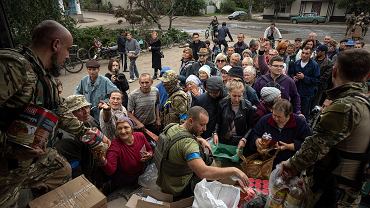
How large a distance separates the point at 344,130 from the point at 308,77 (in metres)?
3.91

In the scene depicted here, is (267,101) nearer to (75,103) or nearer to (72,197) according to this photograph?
(75,103)

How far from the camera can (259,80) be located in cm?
486

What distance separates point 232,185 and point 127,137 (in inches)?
59.8

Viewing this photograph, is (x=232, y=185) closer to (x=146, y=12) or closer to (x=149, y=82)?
(x=149, y=82)

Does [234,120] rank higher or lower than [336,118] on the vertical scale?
lower

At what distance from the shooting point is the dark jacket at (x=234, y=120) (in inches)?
150

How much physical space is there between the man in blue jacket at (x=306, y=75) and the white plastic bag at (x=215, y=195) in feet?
13.1

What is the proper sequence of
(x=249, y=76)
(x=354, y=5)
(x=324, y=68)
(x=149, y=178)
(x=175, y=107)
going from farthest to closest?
1. (x=354, y=5)
2. (x=324, y=68)
3. (x=249, y=76)
4. (x=175, y=107)
5. (x=149, y=178)

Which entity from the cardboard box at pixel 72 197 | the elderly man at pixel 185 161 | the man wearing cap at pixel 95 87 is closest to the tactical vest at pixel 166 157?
the elderly man at pixel 185 161

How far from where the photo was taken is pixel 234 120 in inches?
150

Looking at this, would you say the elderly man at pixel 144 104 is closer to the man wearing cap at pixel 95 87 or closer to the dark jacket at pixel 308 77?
the man wearing cap at pixel 95 87

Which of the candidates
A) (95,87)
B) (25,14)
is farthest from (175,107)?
(25,14)

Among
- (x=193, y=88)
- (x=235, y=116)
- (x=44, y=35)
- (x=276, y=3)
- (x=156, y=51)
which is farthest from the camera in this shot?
(x=276, y=3)

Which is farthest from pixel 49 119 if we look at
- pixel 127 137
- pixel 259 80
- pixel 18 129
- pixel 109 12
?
pixel 109 12
